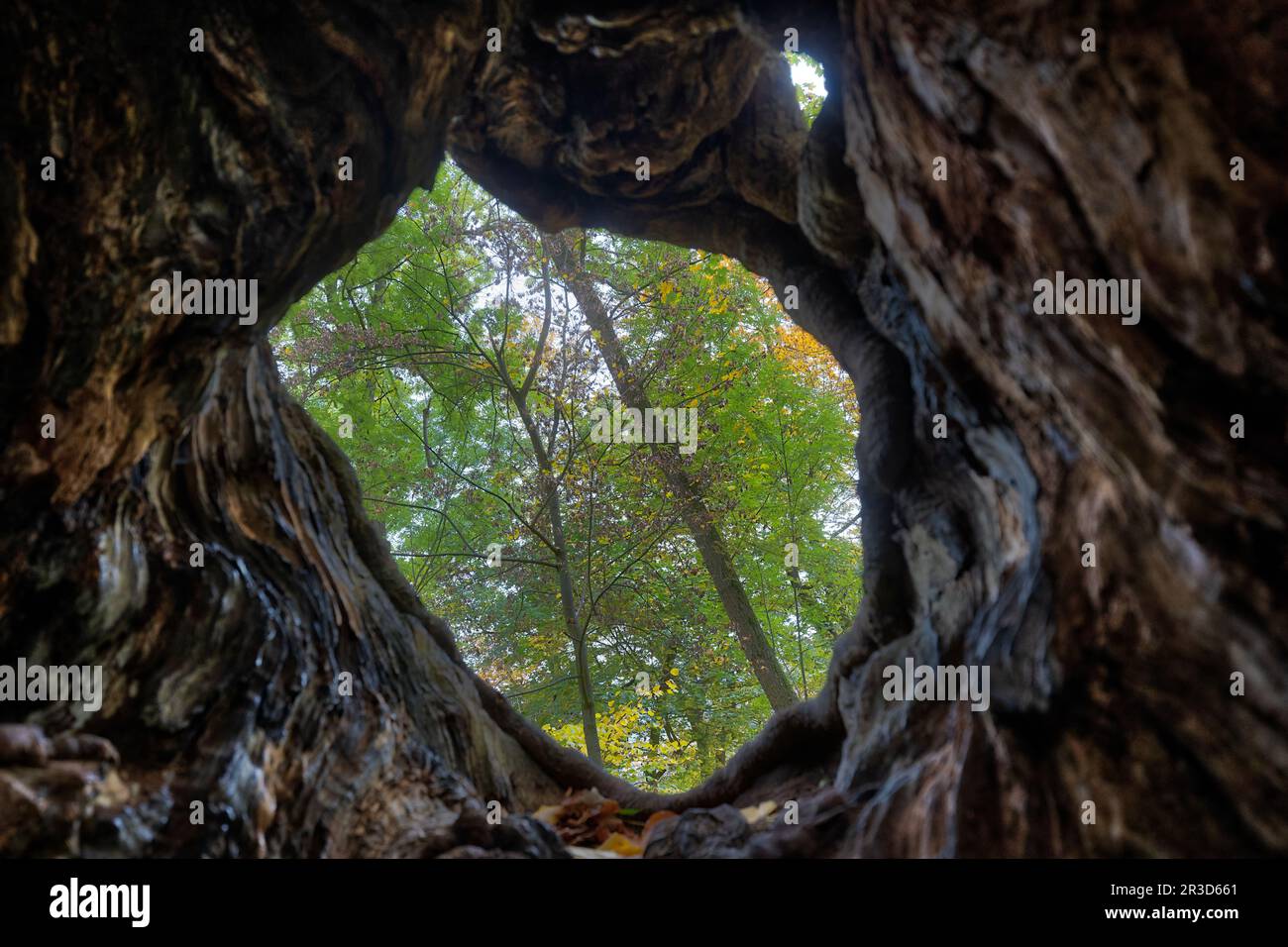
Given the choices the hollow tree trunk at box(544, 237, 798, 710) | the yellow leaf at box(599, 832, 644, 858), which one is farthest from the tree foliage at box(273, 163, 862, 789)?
the yellow leaf at box(599, 832, 644, 858)

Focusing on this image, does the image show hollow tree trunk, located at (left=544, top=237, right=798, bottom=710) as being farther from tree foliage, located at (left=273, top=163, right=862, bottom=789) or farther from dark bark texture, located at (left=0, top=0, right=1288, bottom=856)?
dark bark texture, located at (left=0, top=0, right=1288, bottom=856)

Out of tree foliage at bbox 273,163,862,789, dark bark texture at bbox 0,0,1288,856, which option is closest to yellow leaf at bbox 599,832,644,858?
dark bark texture at bbox 0,0,1288,856

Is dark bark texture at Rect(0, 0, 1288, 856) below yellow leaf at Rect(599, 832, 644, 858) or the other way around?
the other way around

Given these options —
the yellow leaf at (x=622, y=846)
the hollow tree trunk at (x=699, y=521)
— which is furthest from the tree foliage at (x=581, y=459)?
the yellow leaf at (x=622, y=846)

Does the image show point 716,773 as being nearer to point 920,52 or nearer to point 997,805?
point 997,805

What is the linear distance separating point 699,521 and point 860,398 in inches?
187

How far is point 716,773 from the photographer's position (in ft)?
17.2

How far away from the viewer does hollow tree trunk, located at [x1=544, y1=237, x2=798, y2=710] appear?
8625mm

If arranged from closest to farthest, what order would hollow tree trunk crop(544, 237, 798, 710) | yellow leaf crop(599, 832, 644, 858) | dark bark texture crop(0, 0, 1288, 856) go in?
dark bark texture crop(0, 0, 1288, 856) → yellow leaf crop(599, 832, 644, 858) → hollow tree trunk crop(544, 237, 798, 710)

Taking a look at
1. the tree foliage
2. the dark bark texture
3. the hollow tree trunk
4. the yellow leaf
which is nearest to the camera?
the dark bark texture

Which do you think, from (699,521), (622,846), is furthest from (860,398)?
(699,521)

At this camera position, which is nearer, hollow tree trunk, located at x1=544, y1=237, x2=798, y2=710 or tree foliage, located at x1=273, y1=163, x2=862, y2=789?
tree foliage, located at x1=273, y1=163, x2=862, y2=789

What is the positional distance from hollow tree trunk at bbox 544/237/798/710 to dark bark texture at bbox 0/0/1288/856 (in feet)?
12.6
